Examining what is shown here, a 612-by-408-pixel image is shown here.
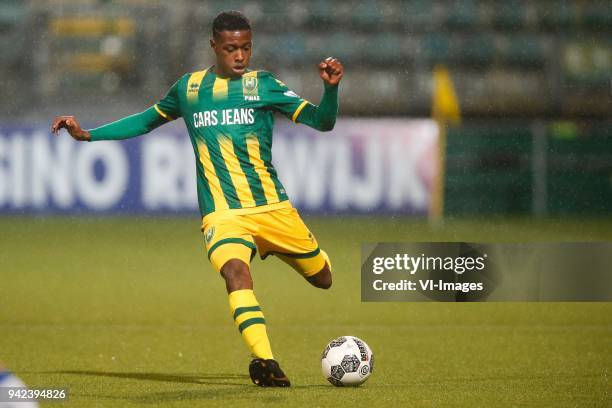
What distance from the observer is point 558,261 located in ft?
26.1

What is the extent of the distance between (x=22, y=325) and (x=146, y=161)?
714cm

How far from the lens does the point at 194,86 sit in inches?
229

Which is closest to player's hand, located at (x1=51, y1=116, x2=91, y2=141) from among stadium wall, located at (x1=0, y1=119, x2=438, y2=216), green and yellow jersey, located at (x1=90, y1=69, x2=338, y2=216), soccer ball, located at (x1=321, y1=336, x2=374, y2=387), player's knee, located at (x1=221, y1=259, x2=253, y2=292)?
green and yellow jersey, located at (x1=90, y1=69, x2=338, y2=216)

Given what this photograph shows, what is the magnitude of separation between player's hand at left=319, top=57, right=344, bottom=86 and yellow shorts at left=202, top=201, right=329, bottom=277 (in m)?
0.78

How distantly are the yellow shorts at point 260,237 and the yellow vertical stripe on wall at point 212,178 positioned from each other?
44 mm

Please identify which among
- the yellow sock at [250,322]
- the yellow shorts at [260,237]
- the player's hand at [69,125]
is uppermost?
the player's hand at [69,125]

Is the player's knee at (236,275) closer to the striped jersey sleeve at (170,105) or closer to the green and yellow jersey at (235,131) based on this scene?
the green and yellow jersey at (235,131)

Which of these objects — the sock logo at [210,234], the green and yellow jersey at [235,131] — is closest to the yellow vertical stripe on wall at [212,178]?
the green and yellow jersey at [235,131]

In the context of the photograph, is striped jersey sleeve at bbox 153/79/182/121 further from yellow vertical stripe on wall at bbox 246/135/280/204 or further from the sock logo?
the sock logo

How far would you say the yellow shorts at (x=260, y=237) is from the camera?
18.1ft

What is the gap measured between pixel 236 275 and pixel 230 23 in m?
1.15

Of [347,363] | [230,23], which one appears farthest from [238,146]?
→ [347,363]

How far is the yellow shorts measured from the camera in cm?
553

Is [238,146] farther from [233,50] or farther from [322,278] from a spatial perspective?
[322,278]
